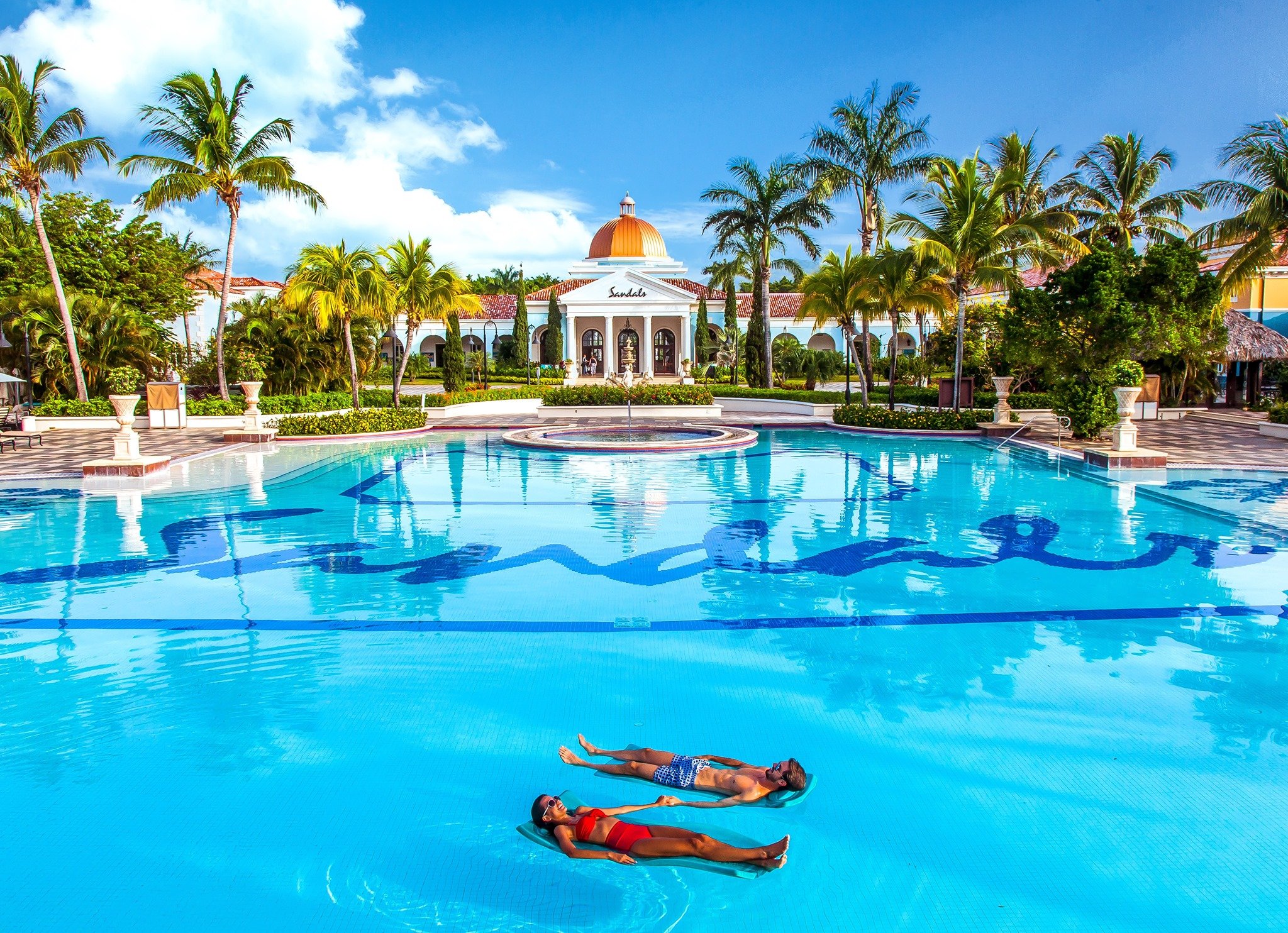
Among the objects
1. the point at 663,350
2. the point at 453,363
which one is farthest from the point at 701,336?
the point at 453,363

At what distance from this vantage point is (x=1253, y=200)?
73.5 feet

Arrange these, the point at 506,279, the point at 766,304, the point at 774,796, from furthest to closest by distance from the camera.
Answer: the point at 506,279 → the point at 766,304 → the point at 774,796

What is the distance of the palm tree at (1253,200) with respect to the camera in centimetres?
2094

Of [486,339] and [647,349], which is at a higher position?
[486,339]

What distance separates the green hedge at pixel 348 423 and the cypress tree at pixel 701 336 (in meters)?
26.5

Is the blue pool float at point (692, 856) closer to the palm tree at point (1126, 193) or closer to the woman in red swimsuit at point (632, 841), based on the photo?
the woman in red swimsuit at point (632, 841)

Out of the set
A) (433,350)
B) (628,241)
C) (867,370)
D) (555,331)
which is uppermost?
(628,241)

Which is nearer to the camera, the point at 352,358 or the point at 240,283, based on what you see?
the point at 352,358

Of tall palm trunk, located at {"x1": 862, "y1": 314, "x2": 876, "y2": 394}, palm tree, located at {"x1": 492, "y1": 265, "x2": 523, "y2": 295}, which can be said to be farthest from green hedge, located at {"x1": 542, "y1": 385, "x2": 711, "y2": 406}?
palm tree, located at {"x1": 492, "y1": 265, "x2": 523, "y2": 295}

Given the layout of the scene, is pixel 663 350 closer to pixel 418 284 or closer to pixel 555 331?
pixel 555 331

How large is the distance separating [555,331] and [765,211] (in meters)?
23.8

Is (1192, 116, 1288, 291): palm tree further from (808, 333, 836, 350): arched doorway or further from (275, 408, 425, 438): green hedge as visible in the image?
(808, 333, 836, 350): arched doorway

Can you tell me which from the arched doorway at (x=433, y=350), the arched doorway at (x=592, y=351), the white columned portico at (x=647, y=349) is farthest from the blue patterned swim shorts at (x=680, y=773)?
the arched doorway at (x=433, y=350)

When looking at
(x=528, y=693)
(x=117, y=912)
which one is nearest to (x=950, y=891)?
(x=528, y=693)
